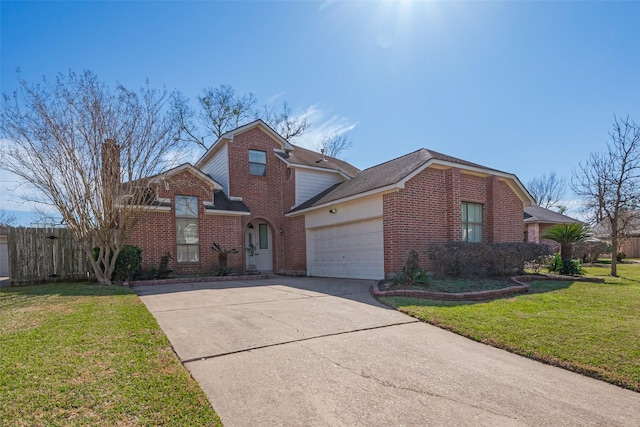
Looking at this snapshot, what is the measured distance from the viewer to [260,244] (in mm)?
17031

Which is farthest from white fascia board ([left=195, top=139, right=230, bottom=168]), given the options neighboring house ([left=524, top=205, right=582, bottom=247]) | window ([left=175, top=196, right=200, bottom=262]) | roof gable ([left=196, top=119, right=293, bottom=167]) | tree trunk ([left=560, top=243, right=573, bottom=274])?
neighboring house ([left=524, top=205, right=582, bottom=247])

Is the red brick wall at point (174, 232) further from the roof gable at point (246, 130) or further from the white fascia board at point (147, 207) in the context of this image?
the roof gable at point (246, 130)

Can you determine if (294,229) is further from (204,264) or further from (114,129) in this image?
(114,129)

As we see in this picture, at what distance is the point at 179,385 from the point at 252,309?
356 centimetres

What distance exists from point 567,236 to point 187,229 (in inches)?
550

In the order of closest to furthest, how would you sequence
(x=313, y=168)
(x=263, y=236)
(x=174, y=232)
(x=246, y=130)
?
1. (x=174, y=232)
2. (x=246, y=130)
3. (x=313, y=168)
4. (x=263, y=236)

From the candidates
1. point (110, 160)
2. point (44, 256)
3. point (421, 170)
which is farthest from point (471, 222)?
point (44, 256)

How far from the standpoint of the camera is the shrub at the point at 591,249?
63.1 ft

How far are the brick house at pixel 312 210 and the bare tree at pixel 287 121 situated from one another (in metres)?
12.1

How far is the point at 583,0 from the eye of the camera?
8742 mm

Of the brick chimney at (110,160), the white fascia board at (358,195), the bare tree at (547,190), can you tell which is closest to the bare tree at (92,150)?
the brick chimney at (110,160)

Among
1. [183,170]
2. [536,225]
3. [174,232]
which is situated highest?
[183,170]

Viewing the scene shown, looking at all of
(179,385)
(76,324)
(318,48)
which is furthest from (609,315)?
(318,48)

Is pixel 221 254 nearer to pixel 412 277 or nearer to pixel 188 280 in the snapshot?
pixel 188 280
